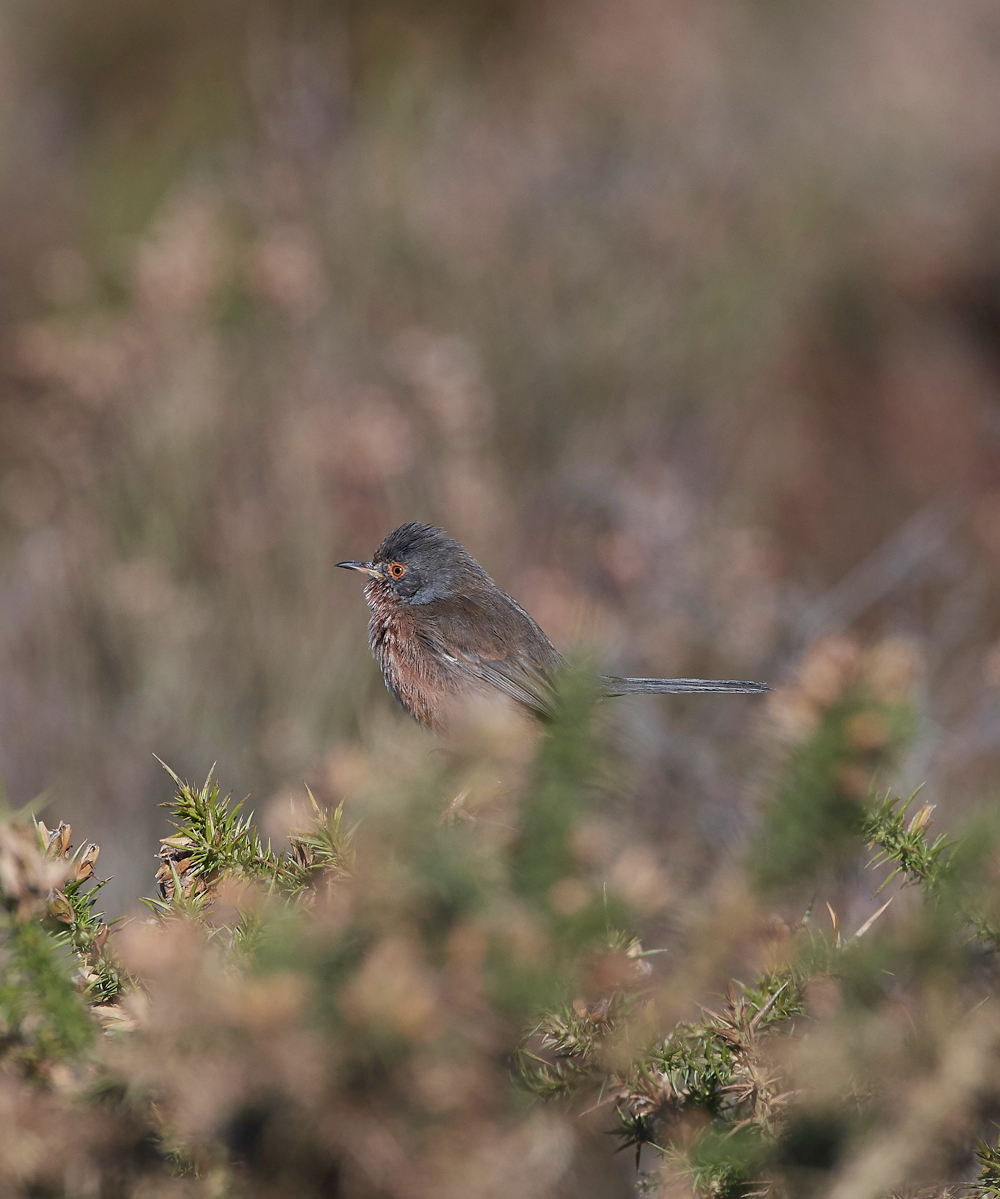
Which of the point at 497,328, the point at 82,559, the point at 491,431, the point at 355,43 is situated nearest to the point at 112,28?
the point at 355,43

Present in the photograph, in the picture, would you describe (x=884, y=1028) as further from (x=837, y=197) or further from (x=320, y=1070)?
(x=837, y=197)

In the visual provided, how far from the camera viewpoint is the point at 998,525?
6367mm

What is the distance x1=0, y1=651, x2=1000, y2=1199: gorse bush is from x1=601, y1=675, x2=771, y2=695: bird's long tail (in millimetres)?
2017

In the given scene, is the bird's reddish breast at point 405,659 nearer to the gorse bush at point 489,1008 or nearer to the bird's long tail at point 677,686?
the bird's long tail at point 677,686

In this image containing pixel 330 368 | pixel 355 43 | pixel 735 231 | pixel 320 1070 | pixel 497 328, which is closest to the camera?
pixel 320 1070

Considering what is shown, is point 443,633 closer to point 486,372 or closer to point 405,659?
point 405,659

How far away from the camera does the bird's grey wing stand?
4.15 m

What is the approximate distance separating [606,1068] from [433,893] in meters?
0.65

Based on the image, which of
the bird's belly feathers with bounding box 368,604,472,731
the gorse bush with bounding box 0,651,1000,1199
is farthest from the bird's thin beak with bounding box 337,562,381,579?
the gorse bush with bounding box 0,651,1000,1199

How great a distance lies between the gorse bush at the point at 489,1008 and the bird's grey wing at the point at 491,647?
8.09 feet

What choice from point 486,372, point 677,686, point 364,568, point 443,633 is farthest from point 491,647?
point 486,372

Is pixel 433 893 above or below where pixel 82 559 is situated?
below

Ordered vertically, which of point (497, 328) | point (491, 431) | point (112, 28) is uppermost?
point (112, 28)

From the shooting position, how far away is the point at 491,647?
4234 millimetres
